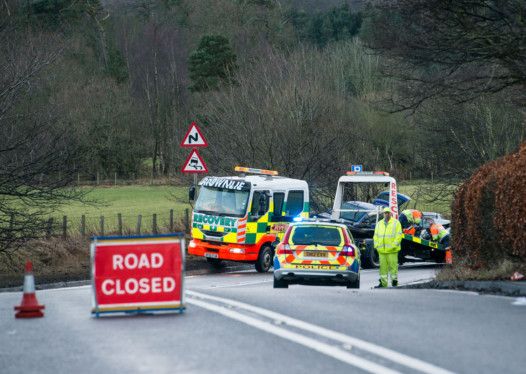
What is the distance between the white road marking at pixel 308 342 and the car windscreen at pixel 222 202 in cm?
1593

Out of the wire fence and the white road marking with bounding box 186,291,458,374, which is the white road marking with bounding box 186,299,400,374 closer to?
the white road marking with bounding box 186,291,458,374

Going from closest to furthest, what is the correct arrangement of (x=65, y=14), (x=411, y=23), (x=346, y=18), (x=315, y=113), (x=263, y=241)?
(x=411, y=23) < (x=263, y=241) < (x=315, y=113) < (x=65, y=14) < (x=346, y=18)

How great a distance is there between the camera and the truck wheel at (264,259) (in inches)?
1206

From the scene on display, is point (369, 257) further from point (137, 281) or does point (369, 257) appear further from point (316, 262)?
point (137, 281)

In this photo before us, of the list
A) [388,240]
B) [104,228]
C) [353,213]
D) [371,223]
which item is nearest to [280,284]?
[388,240]

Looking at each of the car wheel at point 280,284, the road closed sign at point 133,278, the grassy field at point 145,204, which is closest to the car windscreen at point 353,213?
the grassy field at point 145,204

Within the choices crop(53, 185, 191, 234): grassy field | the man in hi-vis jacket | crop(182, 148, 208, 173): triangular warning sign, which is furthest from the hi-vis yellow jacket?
crop(53, 185, 191, 234): grassy field

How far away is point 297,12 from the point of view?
106375 millimetres

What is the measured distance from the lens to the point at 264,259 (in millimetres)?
30766

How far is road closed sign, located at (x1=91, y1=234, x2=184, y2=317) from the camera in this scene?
13297mm

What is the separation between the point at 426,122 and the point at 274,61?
779 cm

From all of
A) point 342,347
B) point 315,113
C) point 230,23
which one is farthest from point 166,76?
point 342,347

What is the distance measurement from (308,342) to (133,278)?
3319 mm

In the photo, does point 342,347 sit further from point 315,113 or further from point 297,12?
point 297,12
